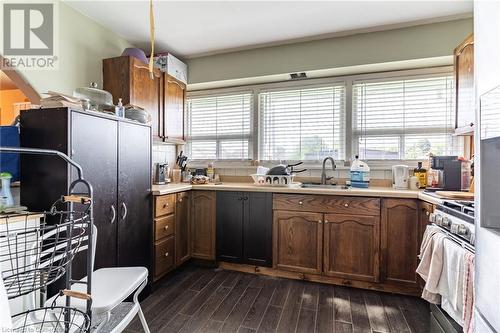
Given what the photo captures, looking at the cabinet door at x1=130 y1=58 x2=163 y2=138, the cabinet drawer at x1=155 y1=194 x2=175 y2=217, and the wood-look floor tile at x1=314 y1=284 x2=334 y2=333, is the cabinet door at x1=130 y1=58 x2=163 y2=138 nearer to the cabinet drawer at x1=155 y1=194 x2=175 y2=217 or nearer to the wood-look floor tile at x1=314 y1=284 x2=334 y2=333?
the cabinet drawer at x1=155 y1=194 x2=175 y2=217

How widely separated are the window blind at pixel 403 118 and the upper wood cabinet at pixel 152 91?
7.20 feet

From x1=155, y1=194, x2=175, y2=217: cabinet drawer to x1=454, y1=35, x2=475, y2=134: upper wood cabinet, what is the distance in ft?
8.55

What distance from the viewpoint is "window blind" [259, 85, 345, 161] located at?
3.03 meters

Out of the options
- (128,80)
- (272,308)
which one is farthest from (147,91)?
(272,308)

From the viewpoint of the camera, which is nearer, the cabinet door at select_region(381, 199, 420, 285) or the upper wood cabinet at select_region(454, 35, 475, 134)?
the upper wood cabinet at select_region(454, 35, 475, 134)

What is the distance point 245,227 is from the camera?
→ 2678 mm

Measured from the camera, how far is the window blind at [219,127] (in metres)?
3.41

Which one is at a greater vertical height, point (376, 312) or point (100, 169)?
point (100, 169)

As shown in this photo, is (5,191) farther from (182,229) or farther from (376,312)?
(376,312)

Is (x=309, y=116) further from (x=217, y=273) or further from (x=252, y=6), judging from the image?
(x=217, y=273)

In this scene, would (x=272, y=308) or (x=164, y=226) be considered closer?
(x=272, y=308)

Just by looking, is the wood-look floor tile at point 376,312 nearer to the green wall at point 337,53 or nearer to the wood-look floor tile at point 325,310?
the wood-look floor tile at point 325,310

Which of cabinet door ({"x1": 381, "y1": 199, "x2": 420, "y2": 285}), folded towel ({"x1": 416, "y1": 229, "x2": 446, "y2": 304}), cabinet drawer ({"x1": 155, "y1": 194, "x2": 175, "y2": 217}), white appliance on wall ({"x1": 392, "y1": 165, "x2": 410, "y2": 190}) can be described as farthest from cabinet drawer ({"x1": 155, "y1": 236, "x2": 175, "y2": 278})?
white appliance on wall ({"x1": 392, "y1": 165, "x2": 410, "y2": 190})

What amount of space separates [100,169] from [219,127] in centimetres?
193
